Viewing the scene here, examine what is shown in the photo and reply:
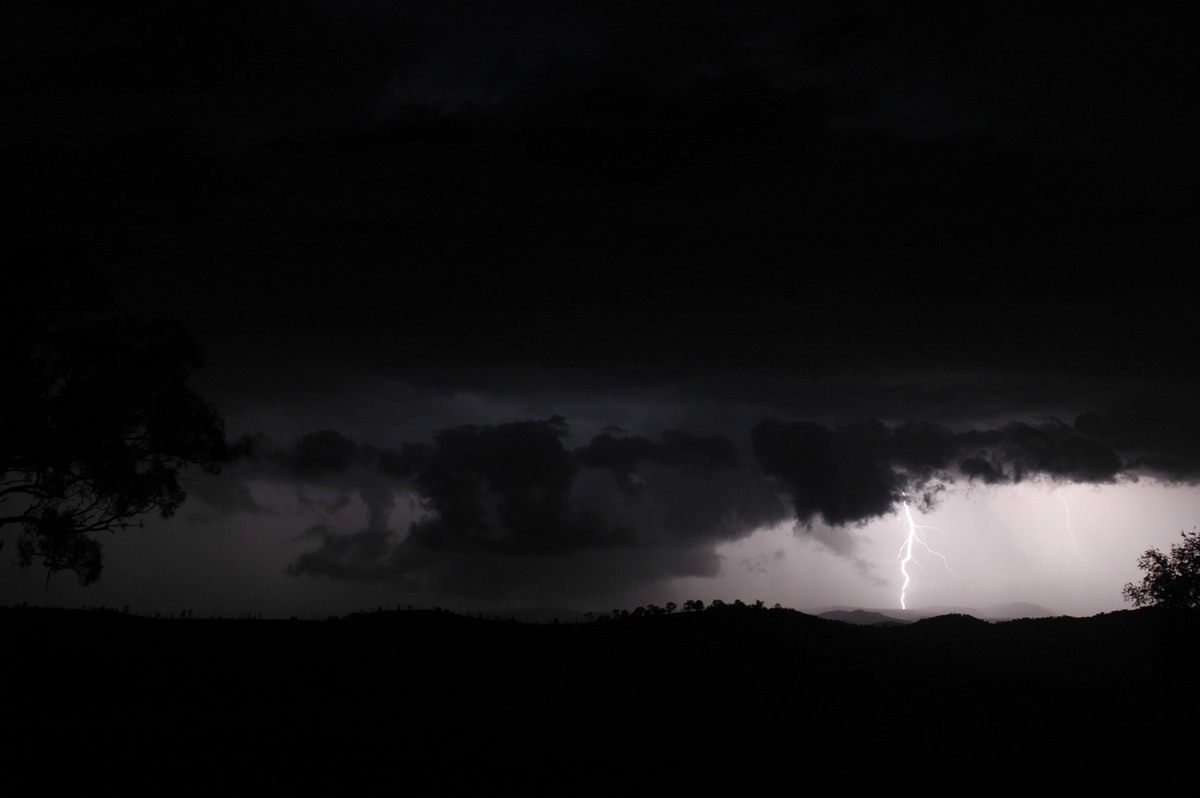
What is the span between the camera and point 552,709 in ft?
94.3

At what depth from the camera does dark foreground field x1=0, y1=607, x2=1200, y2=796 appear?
2238 centimetres

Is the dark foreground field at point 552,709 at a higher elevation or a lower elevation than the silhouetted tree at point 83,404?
lower

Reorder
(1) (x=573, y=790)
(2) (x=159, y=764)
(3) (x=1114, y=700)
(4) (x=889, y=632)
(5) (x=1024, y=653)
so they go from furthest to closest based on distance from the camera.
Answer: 1. (5) (x=1024, y=653)
2. (4) (x=889, y=632)
3. (3) (x=1114, y=700)
4. (1) (x=573, y=790)
5. (2) (x=159, y=764)

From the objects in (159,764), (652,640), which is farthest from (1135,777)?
(159,764)

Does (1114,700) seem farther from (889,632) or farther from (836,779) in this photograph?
(836,779)

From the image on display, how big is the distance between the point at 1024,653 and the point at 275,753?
167ft

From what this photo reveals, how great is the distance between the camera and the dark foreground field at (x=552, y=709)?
2238cm

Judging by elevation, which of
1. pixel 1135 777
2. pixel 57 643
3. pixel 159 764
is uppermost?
pixel 57 643

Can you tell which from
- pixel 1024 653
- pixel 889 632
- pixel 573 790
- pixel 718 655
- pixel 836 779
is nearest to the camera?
pixel 573 790

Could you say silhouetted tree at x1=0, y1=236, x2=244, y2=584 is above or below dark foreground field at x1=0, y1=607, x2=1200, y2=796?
above

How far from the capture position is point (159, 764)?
828 inches

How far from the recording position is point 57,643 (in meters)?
29.6

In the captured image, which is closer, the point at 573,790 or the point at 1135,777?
the point at 573,790

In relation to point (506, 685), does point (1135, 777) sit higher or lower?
lower
